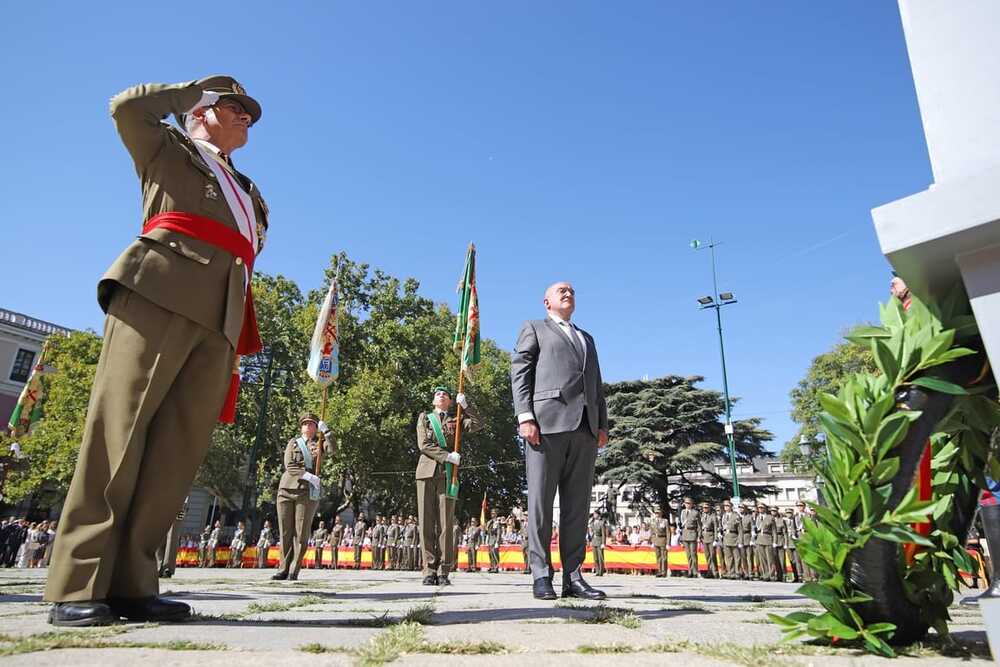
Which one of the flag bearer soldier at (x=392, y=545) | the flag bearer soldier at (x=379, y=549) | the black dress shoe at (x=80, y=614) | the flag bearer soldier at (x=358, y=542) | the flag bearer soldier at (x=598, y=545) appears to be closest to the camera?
the black dress shoe at (x=80, y=614)

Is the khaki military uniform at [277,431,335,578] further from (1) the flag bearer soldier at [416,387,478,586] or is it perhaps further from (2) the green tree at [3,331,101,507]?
(2) the green tree at [3,331,101,507]

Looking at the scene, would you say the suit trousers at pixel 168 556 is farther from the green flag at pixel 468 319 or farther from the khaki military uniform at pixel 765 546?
the khaki military uniform at pixel 765 546

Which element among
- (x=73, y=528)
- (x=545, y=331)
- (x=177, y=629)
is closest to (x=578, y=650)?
(x=177, y=629)

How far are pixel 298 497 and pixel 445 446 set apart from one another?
2743 mm

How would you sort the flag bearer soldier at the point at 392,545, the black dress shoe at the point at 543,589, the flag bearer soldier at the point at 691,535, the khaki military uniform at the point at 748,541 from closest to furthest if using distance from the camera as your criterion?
the black dress shoe at the point at 543,589
the khaki military uniform at the point at 748,541
the flag bearer soldier at the point at 691,535
the flag bearer soldier at the point at 392,545

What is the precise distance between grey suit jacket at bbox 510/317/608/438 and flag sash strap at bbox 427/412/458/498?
8.33ft

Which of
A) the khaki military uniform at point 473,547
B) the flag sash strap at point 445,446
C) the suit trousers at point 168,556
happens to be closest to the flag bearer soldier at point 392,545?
the khaki military uniform at point 473,547

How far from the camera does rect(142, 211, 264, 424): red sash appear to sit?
104 inches

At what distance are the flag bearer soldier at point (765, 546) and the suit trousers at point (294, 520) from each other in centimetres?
1091

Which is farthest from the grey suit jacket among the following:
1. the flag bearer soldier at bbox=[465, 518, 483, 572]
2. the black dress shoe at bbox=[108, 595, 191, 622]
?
the flag bearer soldier at bbox=[465, 518, 483, 572]

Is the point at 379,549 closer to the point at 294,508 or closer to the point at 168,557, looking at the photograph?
the point at 294,508

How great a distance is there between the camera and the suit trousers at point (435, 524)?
6.29 meters

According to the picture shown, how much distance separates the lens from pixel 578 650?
1628 mm

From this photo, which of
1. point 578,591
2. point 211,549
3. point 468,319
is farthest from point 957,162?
point 211,549
